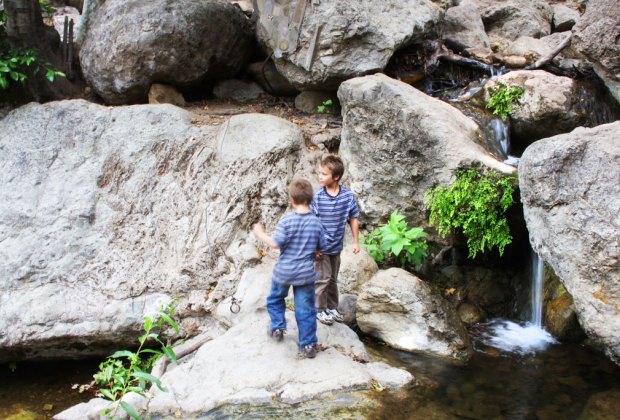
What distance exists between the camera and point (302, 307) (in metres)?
5.33

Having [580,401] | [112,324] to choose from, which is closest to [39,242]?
[112,324]

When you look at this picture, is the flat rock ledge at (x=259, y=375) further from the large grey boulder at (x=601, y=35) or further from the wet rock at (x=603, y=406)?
the large grey boulder at (x=601, y=35)

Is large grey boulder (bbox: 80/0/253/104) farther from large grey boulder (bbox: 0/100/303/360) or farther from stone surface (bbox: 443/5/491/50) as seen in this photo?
stone surface (bbox: 443/5/491/50)

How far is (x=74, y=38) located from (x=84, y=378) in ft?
23.2

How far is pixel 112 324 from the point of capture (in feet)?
23.0

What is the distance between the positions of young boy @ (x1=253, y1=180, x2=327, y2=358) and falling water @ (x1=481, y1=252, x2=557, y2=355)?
7.74 feet

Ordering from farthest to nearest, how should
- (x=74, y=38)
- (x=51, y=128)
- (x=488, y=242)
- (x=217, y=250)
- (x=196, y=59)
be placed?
(x=74, y=38) → (x=196, y=59) → (x=51, y=128) → (x=217, y=250) → (x=488, y=242)

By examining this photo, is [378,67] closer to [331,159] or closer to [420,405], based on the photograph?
[331,159]

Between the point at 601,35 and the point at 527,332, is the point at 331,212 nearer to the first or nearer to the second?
the point at 527,332

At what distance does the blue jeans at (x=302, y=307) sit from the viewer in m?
5.32

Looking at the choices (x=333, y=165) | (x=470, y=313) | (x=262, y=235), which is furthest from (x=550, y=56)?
(x=262, y=235)

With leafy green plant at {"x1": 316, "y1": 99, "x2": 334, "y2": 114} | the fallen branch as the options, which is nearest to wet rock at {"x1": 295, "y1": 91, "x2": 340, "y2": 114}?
leafy green plant at {"x1": 316, "y1": 99, "x2": 334, "y2": 114}

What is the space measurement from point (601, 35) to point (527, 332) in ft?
12.7

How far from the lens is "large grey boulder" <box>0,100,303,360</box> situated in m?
7.12
